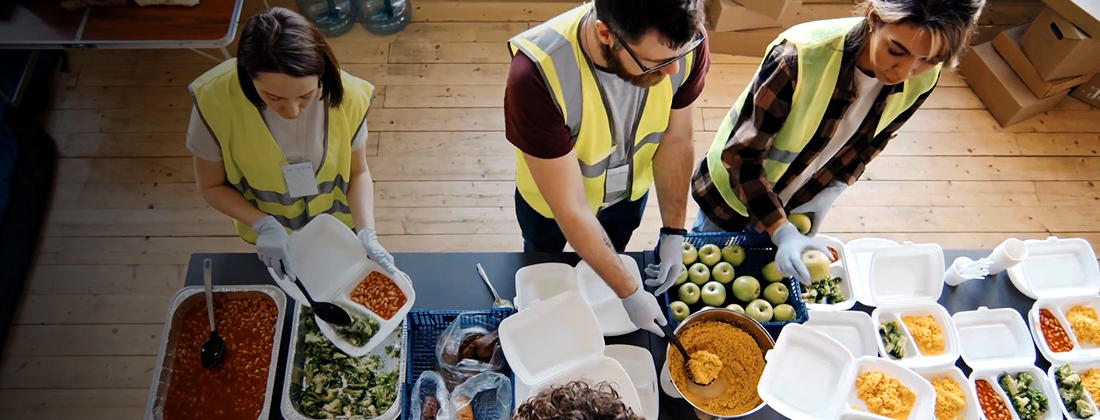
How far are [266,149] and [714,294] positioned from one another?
1.27 meters

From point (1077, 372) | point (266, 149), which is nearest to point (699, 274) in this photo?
point (1077, 372)

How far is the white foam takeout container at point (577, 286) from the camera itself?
72.1 inches

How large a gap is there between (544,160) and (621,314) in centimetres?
55

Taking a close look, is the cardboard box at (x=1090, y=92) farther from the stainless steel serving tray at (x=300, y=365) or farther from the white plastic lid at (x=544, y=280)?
the stainless steel serving tray at (x=300, y=365)

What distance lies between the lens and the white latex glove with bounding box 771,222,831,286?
180 cm

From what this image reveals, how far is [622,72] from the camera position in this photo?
1.42m

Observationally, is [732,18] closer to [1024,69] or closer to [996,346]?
[1024,69]

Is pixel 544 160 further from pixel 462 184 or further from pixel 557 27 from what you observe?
pixel 462 184

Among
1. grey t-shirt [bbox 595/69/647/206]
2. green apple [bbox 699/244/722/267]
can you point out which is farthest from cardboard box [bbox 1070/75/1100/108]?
grey t-shirt [bbox 595/69/647/206]

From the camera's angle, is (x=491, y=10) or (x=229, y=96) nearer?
(x=229, y=96)

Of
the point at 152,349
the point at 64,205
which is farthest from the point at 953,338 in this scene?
the point at 64,205

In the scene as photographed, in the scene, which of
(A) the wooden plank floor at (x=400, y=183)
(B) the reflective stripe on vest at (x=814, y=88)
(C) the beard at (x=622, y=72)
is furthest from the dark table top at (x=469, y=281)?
(A) the wooden plank floor at (x=400, y=183)

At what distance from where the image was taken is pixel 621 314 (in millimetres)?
1826

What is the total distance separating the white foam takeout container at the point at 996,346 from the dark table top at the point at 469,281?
4cm
